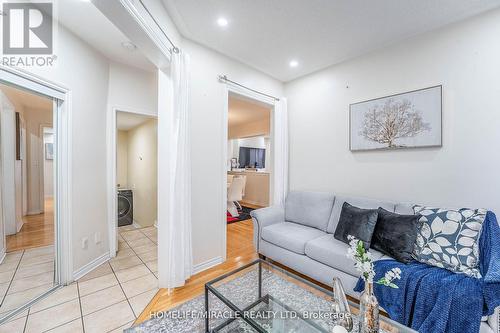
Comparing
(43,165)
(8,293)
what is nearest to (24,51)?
(43,165)

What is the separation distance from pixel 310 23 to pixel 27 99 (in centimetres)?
298

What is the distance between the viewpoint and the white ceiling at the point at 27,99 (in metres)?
1.89

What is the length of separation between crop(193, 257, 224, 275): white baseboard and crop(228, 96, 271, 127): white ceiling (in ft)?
9.88

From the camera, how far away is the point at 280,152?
130 inches

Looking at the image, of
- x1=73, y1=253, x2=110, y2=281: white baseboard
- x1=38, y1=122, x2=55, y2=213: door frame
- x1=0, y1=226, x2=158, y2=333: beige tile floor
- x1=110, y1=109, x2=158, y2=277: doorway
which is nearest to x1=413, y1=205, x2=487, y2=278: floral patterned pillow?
x1=0, y1=226, x2=158, y2=333: beige tile floor

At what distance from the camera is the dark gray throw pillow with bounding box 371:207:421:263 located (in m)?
1.72

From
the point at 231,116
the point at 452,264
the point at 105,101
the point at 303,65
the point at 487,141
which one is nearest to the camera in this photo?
the point at 452,264

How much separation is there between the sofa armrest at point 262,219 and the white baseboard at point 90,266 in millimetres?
1948

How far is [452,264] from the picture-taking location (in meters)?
1.55

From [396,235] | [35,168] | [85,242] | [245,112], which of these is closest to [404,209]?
[396,235]

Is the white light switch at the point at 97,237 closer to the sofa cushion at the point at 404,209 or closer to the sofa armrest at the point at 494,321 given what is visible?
the sofa cushion at the point at 404,209

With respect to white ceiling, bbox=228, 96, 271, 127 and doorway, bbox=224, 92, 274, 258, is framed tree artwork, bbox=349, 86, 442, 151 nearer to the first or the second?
doorway, bbox=224, 92, 274, 258

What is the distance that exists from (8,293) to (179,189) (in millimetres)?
1794

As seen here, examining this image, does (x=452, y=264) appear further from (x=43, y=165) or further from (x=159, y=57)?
(x=43, y=165)
